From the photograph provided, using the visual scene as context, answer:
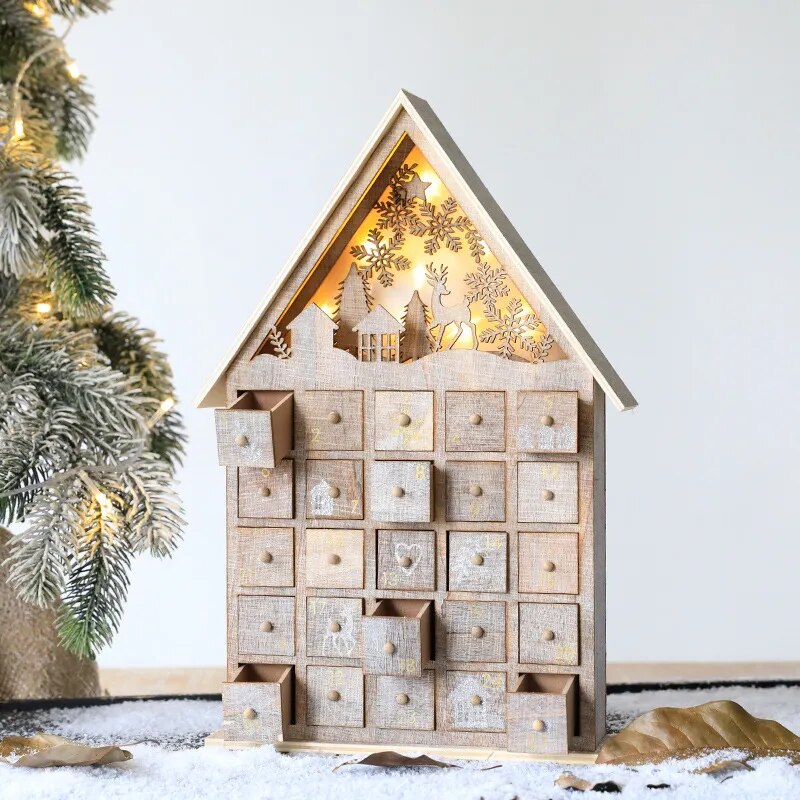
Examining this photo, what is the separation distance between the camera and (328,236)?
1494mm

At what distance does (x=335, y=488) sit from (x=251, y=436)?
14cm

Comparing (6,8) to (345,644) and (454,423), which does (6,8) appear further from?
(345,644)

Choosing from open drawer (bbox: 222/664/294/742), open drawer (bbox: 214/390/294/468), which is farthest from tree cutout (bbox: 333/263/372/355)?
open drawer (bbox: 222/664/294/742)

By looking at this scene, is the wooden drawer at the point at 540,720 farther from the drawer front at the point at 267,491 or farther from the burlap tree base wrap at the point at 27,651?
the burlap tree base wrap at the point at 27,651

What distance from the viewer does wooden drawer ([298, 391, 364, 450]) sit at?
1510 millimetres

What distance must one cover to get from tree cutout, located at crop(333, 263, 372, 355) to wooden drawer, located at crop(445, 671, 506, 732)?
0.46m

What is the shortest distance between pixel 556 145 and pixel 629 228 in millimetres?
239

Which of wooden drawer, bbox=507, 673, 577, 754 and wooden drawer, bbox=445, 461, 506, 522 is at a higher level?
wooden drawer, bbox=445, 461, 506, 522

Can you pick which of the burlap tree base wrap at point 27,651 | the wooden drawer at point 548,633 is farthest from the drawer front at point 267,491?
the burlap tree base wrap at point 27,651

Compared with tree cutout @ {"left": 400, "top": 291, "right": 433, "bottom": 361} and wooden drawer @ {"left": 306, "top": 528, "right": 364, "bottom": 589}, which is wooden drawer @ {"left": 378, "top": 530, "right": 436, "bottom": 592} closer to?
wooden drawer @ {"left": 306, "top": 528, "right": 364, "bottom": 589}

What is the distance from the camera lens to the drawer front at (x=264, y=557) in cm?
153

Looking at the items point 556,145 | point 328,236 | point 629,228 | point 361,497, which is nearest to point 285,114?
point 556,145

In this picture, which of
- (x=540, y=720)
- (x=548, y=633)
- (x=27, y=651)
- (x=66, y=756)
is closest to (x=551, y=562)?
(x=548, y=633)

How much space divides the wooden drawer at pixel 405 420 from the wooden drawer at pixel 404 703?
11.9 inches
